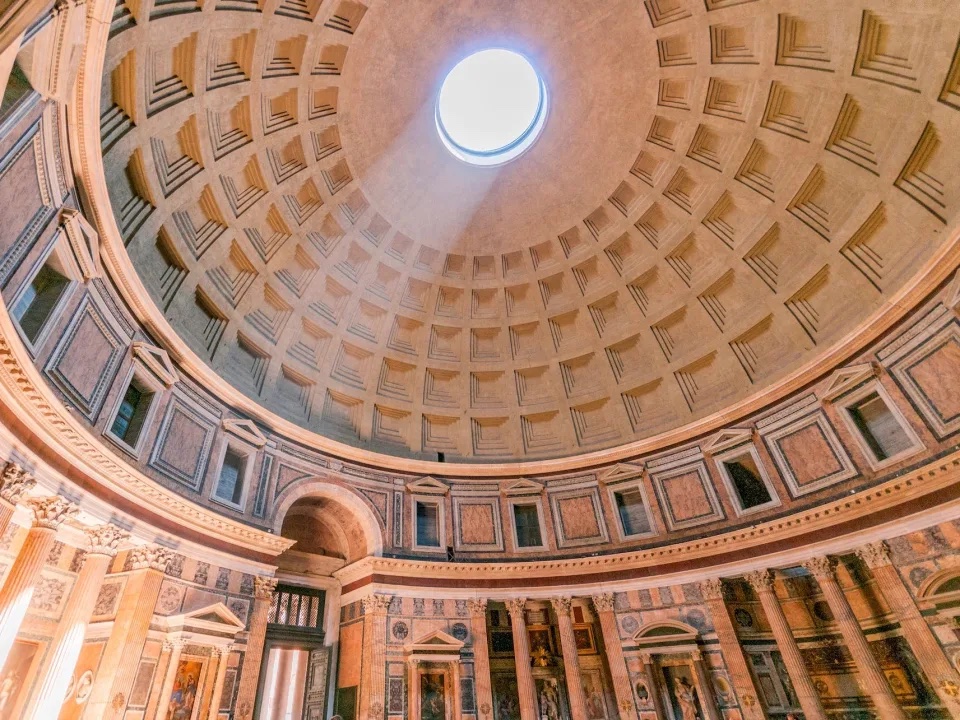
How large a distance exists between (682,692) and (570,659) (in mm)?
3945

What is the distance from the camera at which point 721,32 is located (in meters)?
18.6

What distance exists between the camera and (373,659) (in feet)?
59.3

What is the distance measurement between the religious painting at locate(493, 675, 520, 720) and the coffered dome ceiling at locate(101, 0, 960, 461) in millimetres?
9171

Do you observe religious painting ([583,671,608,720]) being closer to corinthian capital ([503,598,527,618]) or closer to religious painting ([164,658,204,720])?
corinthian capital ([503,598,527,618])

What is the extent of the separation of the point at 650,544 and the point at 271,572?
14298mm

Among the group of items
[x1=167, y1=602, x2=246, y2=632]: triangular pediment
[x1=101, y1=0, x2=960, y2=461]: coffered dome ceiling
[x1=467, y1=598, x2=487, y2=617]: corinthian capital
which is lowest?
[x1=167, y1=602, x2=246, y2=632]: triangular pediment

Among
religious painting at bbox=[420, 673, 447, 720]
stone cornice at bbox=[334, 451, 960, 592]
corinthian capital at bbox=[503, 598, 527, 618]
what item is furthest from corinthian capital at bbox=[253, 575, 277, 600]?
corinthian capital at bbox=[503, 598, 527, 618]

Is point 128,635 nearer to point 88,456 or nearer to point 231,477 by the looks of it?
point 88,456

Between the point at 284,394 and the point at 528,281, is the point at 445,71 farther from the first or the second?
the point at 284,394

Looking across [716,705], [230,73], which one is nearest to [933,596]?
[716,705]

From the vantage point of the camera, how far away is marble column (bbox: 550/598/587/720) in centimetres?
1833

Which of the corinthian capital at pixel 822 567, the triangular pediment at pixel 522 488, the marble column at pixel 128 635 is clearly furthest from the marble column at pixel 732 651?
the marble column at pixel 128 635

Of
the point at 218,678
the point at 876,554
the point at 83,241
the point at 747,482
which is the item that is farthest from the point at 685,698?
the point at 83,241

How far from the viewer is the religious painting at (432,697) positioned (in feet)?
58.4
